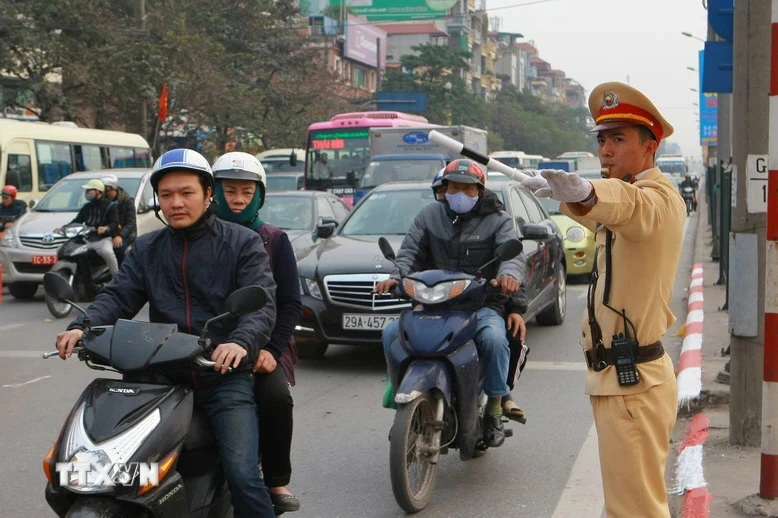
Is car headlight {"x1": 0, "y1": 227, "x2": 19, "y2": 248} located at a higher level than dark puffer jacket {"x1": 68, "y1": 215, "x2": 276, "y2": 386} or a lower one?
lower

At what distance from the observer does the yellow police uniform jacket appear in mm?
3240

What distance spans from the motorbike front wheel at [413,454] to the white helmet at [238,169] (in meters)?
1.34

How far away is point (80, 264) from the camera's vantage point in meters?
14.1

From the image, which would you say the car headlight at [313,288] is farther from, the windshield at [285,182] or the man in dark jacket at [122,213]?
the windshield at [285,182]

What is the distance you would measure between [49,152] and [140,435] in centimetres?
1940

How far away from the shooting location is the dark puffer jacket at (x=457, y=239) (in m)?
6.43

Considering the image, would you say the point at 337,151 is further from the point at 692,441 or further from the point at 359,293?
the point at 692,441

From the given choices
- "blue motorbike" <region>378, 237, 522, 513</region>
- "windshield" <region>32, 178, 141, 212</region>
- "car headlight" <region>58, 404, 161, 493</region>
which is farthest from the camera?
"windshield" <region>32, 178, 141, 212</region>

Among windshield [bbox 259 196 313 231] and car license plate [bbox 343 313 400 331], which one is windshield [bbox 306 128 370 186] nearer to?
windshield [bbox 259 196 313 231]

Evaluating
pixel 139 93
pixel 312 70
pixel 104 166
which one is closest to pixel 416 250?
pixel 104 166

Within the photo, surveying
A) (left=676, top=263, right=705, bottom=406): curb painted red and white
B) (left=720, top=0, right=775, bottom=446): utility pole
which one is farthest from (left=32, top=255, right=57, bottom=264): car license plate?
(left=720, top=0, right=775, bottom=446): utility pole

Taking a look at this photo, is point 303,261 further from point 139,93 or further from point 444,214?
point 139,93

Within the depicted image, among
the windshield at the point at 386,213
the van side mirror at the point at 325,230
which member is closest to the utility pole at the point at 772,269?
the windshield at the point at 386,213

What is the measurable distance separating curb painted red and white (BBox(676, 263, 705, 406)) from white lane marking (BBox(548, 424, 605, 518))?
1.14 meters
